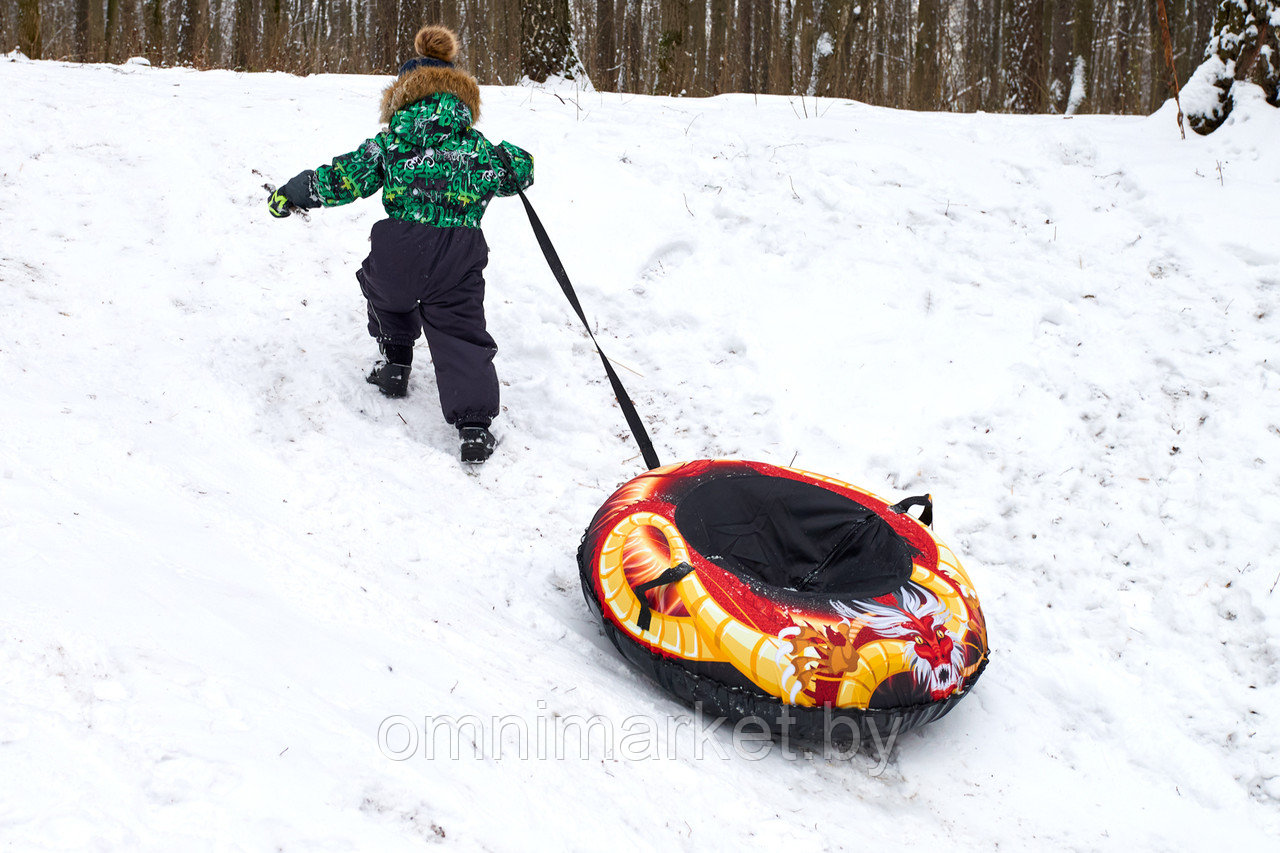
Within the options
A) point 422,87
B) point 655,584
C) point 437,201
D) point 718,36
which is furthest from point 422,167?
point 718,36

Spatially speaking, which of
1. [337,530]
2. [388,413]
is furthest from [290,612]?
[388,413]

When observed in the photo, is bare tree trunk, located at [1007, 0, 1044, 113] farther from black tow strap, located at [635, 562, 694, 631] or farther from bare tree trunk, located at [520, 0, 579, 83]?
black tow strap, located at [635, 562, 694, 631]

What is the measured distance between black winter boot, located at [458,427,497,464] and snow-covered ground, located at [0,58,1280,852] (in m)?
0.08

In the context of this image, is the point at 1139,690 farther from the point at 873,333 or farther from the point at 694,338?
the point at 694,338

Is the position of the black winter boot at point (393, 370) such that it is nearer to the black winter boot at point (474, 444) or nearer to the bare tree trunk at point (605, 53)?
the black winter boot at point (474, 444)

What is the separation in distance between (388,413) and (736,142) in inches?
136

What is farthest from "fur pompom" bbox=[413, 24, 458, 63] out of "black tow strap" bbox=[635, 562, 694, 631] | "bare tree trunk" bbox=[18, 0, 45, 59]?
"bare tree trunk" bbox=[18, 0, 45, 59]

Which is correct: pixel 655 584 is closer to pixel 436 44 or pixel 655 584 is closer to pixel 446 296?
pixel 446 296

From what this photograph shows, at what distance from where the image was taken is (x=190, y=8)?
517 inches

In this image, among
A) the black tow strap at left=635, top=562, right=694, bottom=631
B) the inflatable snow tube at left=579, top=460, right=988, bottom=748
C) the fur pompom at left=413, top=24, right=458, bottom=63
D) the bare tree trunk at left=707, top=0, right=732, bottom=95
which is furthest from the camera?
the bare tree trunk at left=707, top=0, right=732, bottom=95

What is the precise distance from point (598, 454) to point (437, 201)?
1396 mm

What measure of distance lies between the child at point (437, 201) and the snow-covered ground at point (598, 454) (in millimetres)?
405

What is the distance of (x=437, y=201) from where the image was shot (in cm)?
372

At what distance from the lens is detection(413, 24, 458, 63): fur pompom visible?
3732 millimetres
